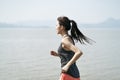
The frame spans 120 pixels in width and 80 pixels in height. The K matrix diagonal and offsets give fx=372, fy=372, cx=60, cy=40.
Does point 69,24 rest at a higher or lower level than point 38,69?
higher

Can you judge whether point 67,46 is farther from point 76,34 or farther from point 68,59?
point 76,34

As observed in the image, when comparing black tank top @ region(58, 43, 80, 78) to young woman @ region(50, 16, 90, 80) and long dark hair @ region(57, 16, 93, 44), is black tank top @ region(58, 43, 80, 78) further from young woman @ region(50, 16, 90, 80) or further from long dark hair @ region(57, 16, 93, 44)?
long dark hair @ region(57, 16, 93, 44)

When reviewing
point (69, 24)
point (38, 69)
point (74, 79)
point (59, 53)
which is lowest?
point (38, 69)

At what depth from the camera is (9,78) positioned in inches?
776

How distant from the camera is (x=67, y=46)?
5555 mm

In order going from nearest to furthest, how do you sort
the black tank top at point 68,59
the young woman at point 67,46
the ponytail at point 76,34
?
the young woman at point 67,46 → the black tank top at point 68,59 → the ponytail at point 76,34

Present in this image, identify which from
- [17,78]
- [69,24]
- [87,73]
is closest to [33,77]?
[17,78]

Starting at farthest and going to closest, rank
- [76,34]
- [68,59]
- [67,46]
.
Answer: [76,34], [68,59], [67,46]

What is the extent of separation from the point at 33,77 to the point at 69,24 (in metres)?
14.4

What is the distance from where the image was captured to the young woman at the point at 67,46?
18.2 feet

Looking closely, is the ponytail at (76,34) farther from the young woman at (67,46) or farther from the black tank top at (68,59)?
the black tank top at (68,59)

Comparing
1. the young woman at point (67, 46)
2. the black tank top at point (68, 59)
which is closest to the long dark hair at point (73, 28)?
the young woman at point (67, 46)

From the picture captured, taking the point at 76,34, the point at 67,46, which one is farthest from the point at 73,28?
the point at 67,46

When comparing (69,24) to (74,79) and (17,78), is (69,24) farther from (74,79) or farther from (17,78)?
(17,78)
